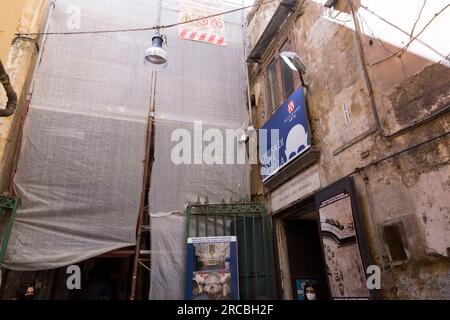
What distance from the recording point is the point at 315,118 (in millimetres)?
5164

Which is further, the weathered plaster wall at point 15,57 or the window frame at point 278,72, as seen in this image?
the window frame at point 278,72

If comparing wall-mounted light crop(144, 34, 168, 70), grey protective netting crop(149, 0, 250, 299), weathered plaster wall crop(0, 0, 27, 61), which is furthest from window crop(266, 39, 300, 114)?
weathered plaster wall crop(0, 0, 27, 61)

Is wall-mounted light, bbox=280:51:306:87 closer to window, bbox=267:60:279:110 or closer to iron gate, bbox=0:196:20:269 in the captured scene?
window, bbox=267:60:279:110

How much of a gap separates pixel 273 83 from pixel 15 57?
17.9ft

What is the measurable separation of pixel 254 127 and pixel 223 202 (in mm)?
2236

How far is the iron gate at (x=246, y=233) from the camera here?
5629 millimetres

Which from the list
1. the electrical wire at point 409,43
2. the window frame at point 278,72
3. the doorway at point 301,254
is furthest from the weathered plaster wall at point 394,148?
the doorway at point 301,254

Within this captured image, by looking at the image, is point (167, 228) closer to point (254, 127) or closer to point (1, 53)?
point (254, 127)

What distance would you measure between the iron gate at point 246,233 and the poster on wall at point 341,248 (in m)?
1.62

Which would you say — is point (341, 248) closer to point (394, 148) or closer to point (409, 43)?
point (394, 148)

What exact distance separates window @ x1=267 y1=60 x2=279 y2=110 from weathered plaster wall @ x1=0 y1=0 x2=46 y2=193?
16.6ft

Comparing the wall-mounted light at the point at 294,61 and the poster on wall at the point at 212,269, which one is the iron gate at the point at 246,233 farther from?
the wall-mounted light at the point at 294,61

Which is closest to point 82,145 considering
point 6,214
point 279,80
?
point 6,214

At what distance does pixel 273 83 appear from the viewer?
7211 millimetres
